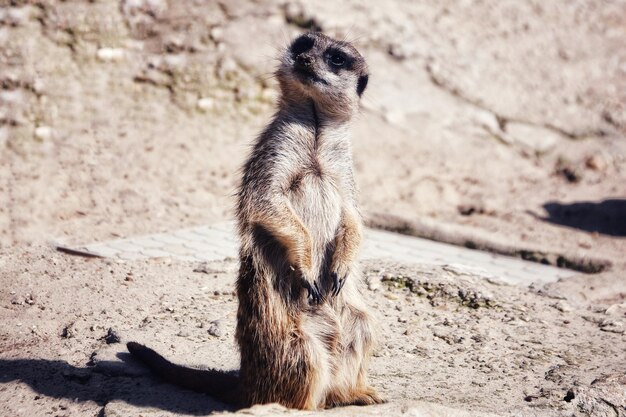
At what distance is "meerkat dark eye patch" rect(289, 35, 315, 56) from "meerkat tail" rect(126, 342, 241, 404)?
64.5 inches

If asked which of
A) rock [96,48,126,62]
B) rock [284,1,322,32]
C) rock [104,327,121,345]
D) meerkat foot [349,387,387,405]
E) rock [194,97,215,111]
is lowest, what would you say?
rock [104,327,121,345]

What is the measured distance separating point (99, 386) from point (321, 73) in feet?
6.20

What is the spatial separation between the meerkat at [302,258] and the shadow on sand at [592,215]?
3.80m

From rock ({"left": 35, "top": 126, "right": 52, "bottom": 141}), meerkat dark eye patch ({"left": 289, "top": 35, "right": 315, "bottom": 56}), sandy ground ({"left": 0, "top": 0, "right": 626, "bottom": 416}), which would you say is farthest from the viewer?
rock ({"left": 35, "top": 126, "right": 52, "bottom": 141})

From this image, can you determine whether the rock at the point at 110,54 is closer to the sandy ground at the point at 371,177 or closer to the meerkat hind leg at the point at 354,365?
the sandy ground at the point at 371,177

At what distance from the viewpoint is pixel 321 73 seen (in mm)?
3986

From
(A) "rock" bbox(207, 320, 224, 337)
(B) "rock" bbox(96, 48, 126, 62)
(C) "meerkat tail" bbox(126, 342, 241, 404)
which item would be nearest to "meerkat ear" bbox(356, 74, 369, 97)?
(A) "rock" bbox(207, 320, 224, 337)

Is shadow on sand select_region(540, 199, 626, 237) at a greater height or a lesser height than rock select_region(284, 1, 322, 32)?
lesser

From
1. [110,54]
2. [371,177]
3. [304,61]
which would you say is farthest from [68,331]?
[110,54]

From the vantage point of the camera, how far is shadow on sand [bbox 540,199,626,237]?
23.4 ft

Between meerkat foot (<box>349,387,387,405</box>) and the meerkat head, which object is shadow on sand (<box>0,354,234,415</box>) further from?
the meerkat head

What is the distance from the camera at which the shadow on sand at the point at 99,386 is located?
11.8ft

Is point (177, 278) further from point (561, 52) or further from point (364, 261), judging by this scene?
point (561, 52)

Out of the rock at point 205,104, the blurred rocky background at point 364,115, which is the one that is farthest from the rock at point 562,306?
the rock at point 205,104
